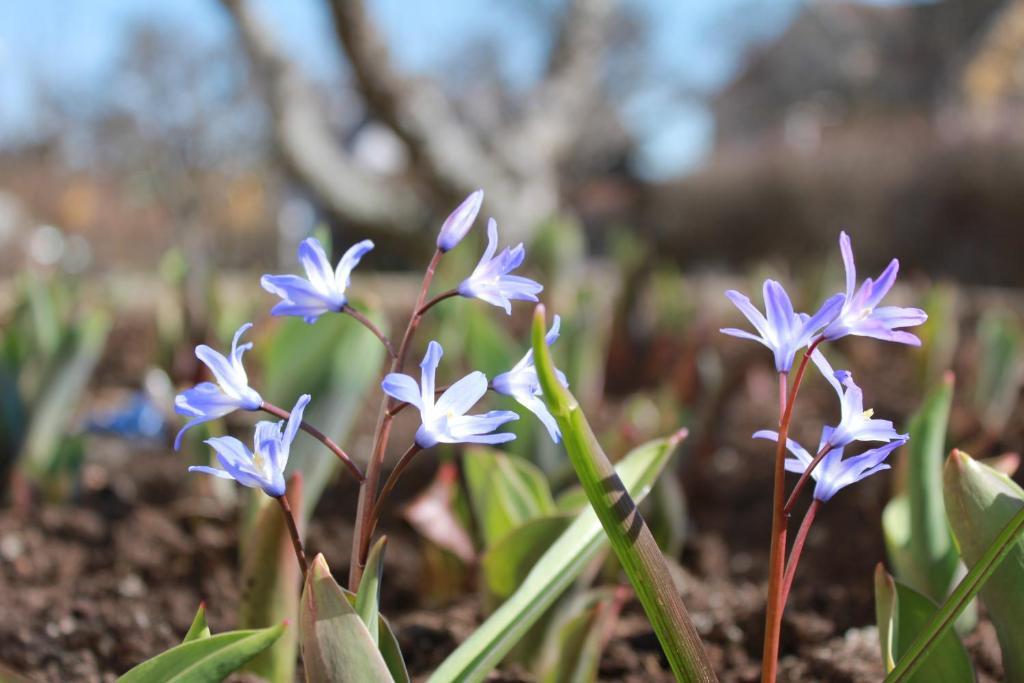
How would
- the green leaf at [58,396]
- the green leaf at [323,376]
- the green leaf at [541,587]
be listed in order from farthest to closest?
the green leaf at [58,396] < the green leaf at [323,376] < the green leaf at [541,587]

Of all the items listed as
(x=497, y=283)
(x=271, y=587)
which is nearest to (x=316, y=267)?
(x=497, y=283)

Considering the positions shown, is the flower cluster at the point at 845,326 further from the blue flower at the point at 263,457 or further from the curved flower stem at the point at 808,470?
the blue flower at the point at 263,457

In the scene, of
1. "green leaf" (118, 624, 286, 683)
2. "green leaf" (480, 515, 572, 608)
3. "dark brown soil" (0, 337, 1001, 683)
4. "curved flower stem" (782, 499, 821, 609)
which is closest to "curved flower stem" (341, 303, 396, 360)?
"green leaf" (118, 624, 286, 683)

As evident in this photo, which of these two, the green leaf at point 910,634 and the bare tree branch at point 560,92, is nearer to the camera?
the green leaf at point 910,634

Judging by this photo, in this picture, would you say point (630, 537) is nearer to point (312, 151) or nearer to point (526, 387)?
point (526, 387)

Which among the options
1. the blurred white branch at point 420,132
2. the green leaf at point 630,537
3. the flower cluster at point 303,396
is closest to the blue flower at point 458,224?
the flower cluster at point 303,396

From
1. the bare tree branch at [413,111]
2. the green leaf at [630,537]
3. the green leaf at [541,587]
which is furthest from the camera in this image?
the bare tree branch at [413,111]

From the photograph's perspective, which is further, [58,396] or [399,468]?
[58,396]

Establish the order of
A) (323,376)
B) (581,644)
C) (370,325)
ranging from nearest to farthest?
1. (370,325)
2. (581,644)
3. (323,376)
